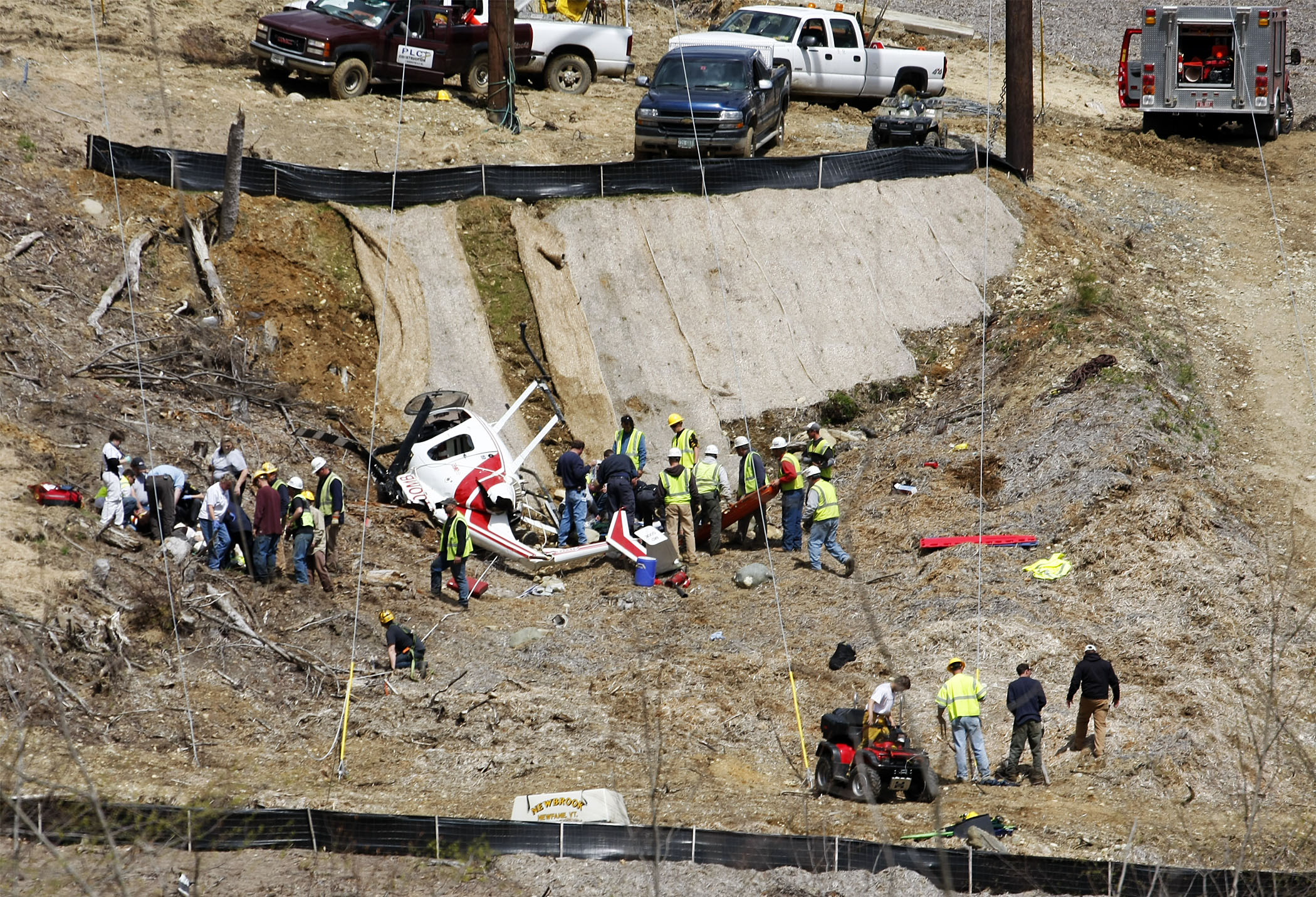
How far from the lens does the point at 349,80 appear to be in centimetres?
2381

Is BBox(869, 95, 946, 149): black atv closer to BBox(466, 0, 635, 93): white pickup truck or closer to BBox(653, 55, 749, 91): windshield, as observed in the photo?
BBox(653, 55, 749, 91): windshield

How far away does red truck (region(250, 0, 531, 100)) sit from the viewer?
23.2 metres

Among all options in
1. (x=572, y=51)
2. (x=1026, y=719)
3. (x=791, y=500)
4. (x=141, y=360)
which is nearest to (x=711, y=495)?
(x=791, y=500)

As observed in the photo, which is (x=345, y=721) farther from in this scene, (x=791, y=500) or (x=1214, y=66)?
(x=1214, y=66)

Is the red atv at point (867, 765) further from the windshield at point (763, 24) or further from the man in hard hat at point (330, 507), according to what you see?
the windshield at point (763, 24)

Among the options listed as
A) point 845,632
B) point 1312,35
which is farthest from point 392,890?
point 1312,35

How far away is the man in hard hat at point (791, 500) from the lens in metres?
16.0

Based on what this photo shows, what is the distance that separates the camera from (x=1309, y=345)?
19906mm

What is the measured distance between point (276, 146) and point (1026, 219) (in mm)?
12580

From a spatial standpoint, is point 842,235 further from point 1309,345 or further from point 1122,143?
point 1122,143

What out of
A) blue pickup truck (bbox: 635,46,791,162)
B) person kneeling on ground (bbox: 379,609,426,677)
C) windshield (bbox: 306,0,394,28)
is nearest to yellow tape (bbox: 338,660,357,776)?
person kneeling on ground (bbox: 379,609,426,677)

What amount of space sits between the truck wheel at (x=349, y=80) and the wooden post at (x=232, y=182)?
4.65 meters

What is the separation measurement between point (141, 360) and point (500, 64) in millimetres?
9980

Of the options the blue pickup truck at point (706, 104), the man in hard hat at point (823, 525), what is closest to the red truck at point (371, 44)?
the blue pickup truck at point (706, 104)
